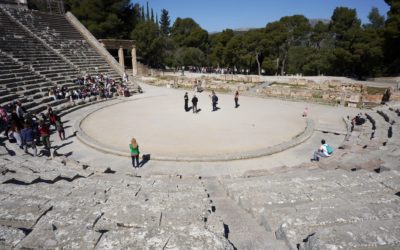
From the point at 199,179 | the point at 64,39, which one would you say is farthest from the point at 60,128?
the point at 64,39

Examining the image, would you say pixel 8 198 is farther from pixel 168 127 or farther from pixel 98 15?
pixel 98 15

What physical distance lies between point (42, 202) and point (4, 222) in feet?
2.36

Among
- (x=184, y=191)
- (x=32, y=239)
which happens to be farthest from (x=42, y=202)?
(x=184, y=191)

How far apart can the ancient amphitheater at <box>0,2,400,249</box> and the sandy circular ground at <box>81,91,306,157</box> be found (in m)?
0.08

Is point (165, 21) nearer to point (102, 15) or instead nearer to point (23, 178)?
point (102, 15)

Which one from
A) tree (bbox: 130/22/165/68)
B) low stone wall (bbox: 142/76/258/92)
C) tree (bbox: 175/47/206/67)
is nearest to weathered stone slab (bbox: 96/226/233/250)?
low stone wall (bbox: 142/76/258/92)

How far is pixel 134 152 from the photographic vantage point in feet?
33.5

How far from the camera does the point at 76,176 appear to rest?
802 cm

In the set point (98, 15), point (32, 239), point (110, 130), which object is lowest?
point (110, 130)

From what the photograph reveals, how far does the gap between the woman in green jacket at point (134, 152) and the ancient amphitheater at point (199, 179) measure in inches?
19.1

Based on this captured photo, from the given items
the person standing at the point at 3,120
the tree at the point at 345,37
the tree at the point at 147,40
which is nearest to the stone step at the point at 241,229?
the person standing at the point at 3,120

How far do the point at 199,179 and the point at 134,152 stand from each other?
9.62 ft

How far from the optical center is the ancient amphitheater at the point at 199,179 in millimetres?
3828

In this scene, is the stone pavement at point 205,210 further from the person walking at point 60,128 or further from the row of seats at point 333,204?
the person walking at point 60,128
